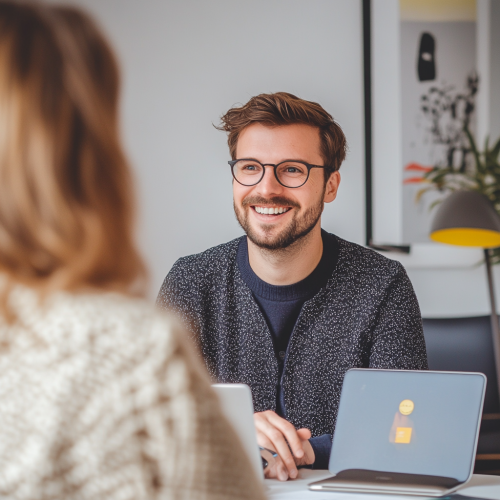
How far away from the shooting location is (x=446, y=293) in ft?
7.37

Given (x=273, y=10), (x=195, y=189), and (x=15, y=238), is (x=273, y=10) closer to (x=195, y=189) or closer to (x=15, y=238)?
(x=195, y=189)

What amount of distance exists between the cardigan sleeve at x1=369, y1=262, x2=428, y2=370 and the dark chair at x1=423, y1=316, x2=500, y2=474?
0.41 meters

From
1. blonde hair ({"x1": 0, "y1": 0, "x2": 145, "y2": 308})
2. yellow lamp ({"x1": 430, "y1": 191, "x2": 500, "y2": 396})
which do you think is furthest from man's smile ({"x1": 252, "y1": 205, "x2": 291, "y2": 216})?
blonde hair ({"x1": 0, "y1": 0, "x2": 145, "y2": 308})

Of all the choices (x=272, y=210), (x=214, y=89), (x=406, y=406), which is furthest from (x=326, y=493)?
(x=214, y=89)

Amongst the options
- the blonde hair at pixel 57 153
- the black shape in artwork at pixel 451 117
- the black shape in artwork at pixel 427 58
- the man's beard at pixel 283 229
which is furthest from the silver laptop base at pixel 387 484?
the black shape in artwork at pixel 427 58

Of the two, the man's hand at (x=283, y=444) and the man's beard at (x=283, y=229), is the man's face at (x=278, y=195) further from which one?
the man's hand at (x=283, y=444)

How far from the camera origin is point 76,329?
1.53 feet

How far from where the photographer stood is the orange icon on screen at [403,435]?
992 mm

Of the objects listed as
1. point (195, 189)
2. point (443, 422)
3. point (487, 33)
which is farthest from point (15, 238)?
point (487, 33)

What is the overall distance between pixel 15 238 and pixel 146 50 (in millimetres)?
1920

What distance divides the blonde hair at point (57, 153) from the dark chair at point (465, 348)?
1575 mm

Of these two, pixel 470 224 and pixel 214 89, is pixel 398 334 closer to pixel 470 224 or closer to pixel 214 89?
pixel 470 224

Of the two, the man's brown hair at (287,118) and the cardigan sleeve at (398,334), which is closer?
the cardigan sleeve at (398,334)

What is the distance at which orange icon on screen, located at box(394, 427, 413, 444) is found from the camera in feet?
3.26
